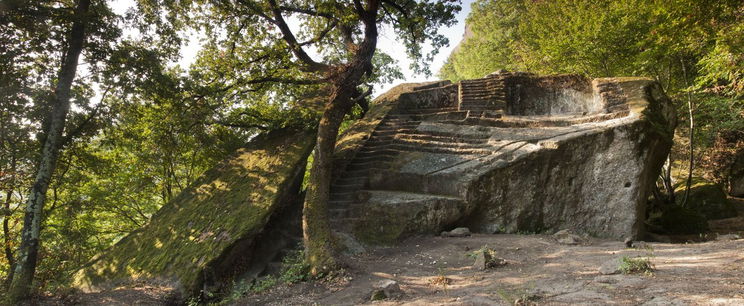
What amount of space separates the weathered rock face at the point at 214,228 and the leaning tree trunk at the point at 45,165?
1.54 m

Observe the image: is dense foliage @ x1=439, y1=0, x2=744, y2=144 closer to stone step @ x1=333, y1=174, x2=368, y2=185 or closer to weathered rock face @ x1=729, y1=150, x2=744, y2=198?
weathered rock face @ x1=729, y1=150, x2=744, y2=198

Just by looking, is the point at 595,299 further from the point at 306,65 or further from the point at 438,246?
the point at 306,65

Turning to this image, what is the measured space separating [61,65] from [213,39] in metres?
4.80

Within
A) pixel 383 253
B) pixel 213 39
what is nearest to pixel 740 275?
pixel 383 253

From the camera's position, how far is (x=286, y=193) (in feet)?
27.0

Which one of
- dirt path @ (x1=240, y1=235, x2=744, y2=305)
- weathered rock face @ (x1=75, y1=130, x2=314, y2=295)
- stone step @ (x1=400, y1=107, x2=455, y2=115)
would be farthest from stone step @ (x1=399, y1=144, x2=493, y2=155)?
stone step @ (x1=400, y1=107, x2=455, y2=115)

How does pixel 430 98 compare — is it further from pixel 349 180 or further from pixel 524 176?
pixel 524 176

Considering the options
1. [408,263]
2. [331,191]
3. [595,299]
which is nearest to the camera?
[595,299]

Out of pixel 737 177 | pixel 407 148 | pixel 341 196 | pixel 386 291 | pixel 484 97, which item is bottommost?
pixel 386 291

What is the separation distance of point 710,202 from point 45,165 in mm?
18527

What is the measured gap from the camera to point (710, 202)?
12812 mm

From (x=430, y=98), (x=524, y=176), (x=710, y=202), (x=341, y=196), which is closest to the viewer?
(x=524, y=176)

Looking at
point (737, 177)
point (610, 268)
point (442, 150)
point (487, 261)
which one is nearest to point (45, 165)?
point (487, 261)

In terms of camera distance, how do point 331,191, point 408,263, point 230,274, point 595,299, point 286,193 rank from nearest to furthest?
point 595,299
point 408,263
point 230,274
point 286,193
point 331,191
